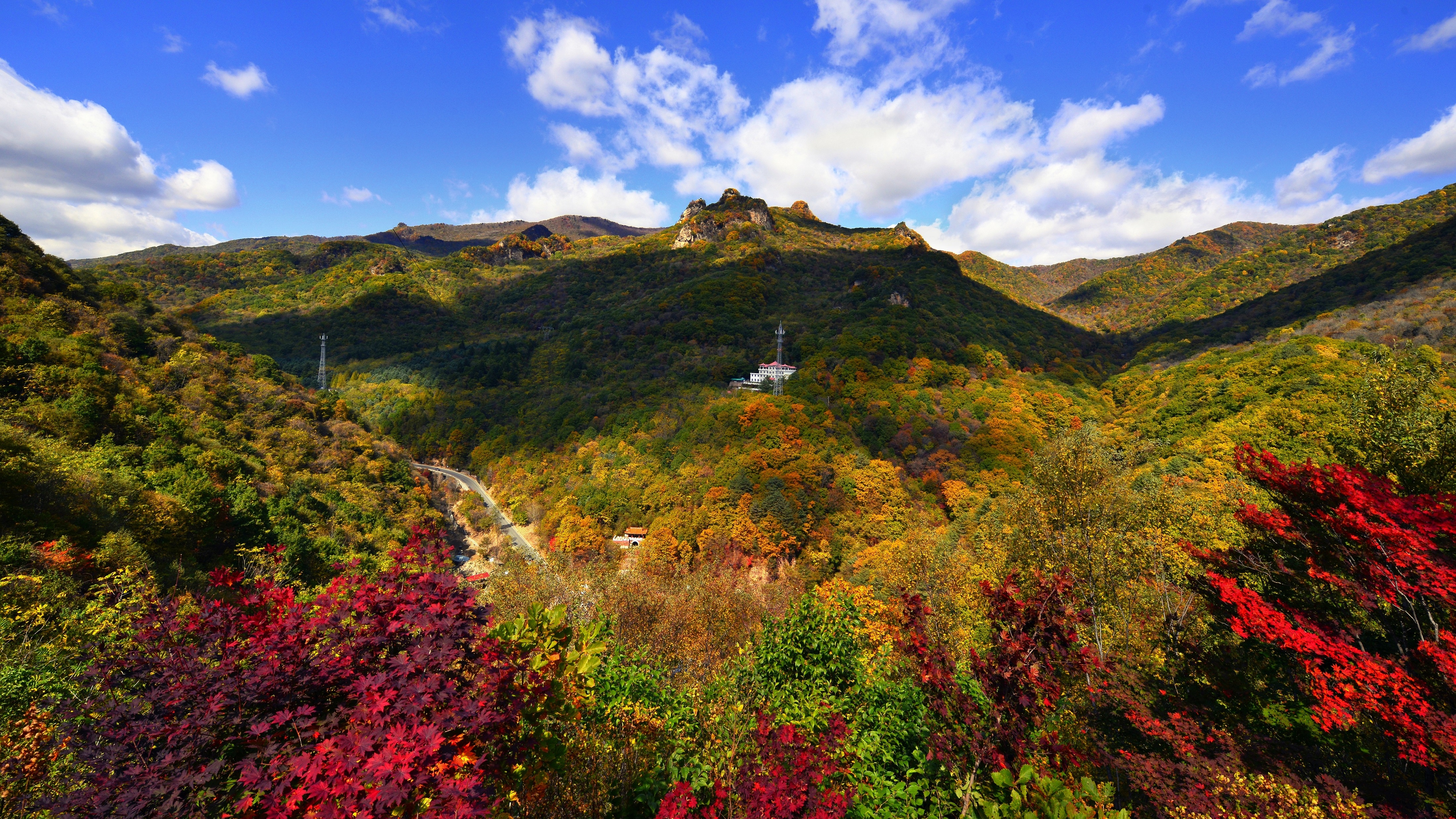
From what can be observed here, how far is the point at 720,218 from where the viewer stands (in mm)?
146125

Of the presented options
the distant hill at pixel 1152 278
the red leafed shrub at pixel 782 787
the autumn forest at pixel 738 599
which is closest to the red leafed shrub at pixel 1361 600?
the autumn forest at pixel 738 599

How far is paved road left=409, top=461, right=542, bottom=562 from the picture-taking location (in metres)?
45.7

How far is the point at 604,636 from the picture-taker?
431 inches

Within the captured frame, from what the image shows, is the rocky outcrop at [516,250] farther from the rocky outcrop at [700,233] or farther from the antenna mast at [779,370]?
the antenna mast at [779,370]

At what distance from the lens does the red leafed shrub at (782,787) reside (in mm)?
4410

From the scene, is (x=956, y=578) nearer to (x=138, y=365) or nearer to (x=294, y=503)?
(x=294, y=503)

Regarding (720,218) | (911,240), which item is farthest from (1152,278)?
(720,218)

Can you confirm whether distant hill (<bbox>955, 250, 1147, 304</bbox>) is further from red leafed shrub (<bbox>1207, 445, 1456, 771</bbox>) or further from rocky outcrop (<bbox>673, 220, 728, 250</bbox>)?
red leafed shrub (<bbox>1207, 445, 1456, 771</bbox>)

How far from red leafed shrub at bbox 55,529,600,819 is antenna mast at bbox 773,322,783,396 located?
57611 mm

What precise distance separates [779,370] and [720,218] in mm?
91376

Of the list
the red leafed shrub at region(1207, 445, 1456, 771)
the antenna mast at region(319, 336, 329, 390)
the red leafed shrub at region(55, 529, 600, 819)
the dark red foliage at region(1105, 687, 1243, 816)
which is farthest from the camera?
the antenna mast at region(319, 336, 329, 390)

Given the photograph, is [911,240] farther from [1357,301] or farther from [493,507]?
[493,507]

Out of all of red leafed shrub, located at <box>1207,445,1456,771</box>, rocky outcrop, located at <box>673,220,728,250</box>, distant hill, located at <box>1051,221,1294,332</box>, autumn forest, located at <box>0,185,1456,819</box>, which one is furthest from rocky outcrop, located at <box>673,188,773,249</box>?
red leafed shrub, located at <box>1207,445,1456,771</box>

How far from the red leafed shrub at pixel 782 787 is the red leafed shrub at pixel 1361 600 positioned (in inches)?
303
